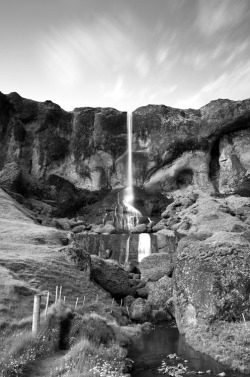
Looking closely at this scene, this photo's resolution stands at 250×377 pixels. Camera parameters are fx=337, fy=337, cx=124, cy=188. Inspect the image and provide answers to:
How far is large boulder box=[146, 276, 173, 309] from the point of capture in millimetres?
30689

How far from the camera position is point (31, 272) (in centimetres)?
2808

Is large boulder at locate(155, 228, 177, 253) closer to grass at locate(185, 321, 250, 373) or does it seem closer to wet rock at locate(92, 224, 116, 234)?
wet rock at locate(92, 224, 116, 234)

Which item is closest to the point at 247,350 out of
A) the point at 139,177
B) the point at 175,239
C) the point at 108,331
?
the point at 108,331

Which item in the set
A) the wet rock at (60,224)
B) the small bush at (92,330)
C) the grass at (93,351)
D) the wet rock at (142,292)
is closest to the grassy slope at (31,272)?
the small bush at (92,330)

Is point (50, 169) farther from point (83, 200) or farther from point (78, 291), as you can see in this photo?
point (78, 291)

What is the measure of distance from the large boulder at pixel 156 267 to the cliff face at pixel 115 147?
31535mm

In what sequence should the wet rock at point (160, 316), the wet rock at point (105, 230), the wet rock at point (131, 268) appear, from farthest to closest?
the wet rock at point (105, 230)
the wet rock at point (131, 268)
the wet rock at point (160, 316)

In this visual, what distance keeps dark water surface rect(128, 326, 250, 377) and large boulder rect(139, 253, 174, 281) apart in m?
13.2

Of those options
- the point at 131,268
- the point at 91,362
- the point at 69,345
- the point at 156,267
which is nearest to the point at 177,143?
the point at 131,268

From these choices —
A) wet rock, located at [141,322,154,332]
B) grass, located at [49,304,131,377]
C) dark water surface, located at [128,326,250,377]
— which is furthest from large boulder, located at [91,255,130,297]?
grass, located at [49,304,131,377]

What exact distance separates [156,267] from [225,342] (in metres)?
22.6

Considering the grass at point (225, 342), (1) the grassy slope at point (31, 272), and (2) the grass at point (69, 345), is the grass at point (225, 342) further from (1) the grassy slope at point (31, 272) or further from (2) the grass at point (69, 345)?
(1) the grassy slope at point (31, 272)

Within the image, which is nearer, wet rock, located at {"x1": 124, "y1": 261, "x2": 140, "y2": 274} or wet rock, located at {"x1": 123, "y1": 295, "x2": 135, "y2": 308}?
wet rock, located at {"x1": 123, "y1": 295, "x2": 135, "y2": 308}

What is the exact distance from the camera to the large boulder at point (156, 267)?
3744 centimetres
